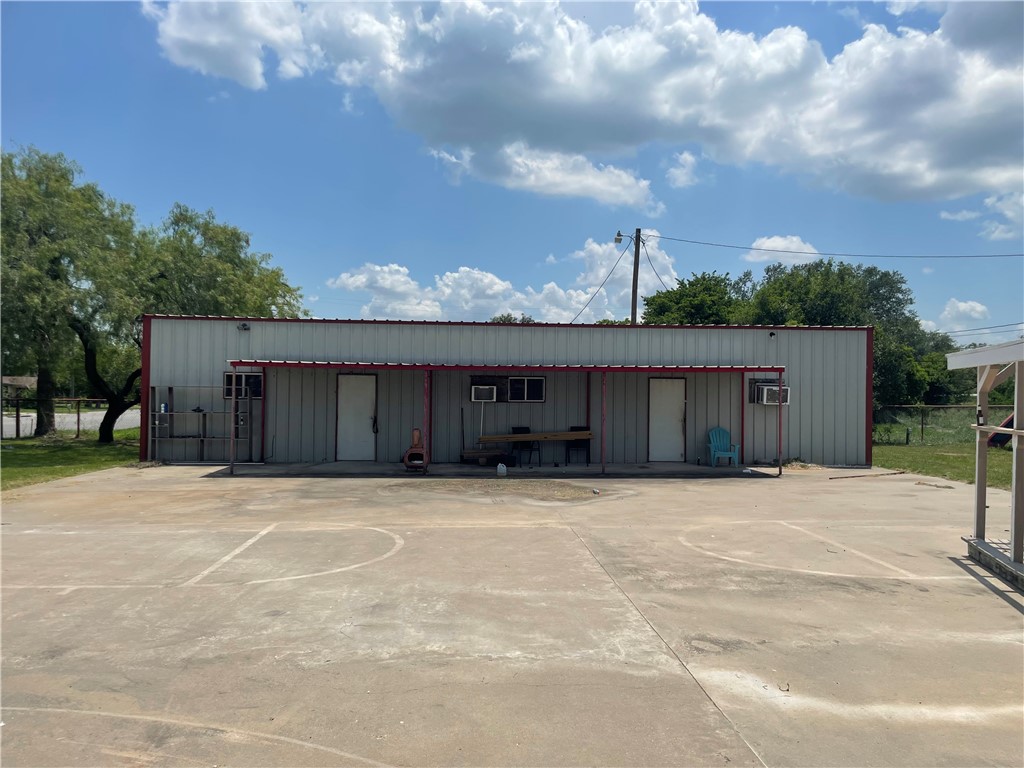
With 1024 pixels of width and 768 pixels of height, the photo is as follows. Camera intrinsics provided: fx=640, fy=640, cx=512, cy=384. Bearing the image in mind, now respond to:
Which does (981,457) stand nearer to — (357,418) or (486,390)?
Result: (486,390)

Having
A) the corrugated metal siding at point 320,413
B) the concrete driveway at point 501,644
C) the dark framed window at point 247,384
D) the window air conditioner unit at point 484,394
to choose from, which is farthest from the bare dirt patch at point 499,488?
the dark framed window at point 247,384

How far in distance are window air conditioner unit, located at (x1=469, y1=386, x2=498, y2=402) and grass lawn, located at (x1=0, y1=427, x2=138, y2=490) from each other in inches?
357

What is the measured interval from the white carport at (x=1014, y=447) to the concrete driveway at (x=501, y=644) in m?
0.33

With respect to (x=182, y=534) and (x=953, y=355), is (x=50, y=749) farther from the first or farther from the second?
(x=953, y=355)

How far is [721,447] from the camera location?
17.2 m

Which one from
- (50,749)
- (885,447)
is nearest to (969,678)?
(50,749)

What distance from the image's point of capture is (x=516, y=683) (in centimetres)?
409

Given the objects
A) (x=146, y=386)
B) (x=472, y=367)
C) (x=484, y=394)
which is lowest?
(x=484, y=394)

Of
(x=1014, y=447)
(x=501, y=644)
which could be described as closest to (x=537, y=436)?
(x=1014, y=447)

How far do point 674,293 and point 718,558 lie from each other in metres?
39.7

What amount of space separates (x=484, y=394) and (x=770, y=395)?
25.4 feet

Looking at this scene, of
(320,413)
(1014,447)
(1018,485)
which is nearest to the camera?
(1018,485)

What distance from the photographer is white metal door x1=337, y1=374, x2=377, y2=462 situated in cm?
1684

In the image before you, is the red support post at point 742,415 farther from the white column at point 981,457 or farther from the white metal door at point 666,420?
the white column at point 981,457
